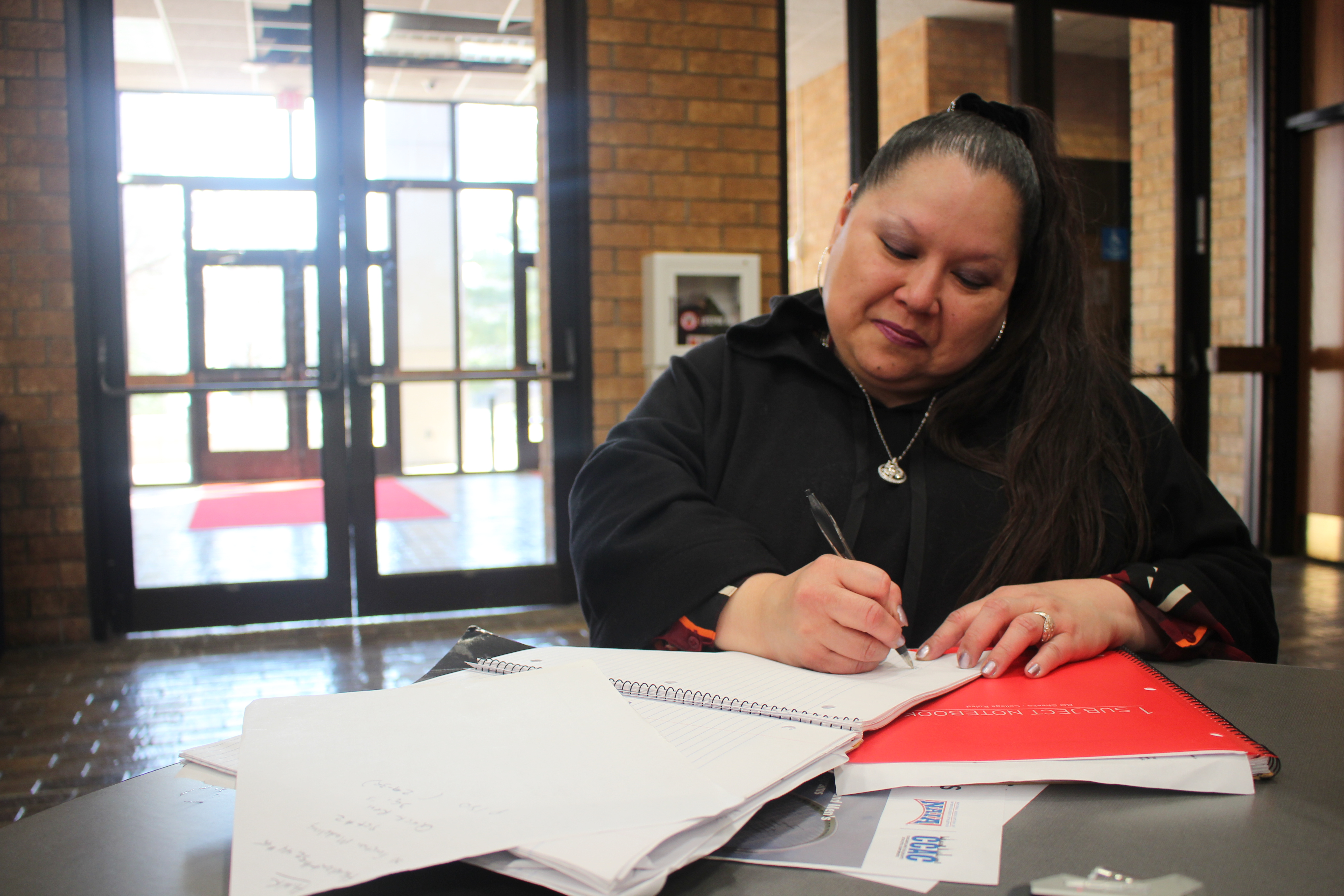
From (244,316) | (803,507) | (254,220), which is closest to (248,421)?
(244,316)

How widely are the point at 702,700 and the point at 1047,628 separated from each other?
364 millimetres

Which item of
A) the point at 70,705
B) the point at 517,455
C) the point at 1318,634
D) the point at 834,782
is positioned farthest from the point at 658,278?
the point at 834,782

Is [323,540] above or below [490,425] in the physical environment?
below

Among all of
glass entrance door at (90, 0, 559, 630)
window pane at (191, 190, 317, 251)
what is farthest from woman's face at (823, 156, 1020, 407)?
window pane at (191, 190, 317, 251)

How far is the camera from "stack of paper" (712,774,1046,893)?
1.67 ft

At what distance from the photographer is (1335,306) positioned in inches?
190

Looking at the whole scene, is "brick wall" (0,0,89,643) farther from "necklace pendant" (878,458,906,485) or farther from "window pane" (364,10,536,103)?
"necklace pendant" (878,458,906,485)

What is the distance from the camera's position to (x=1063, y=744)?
0.64m

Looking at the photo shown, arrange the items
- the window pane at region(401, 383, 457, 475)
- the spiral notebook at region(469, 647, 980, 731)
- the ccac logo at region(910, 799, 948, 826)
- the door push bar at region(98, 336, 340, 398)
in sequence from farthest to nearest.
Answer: the window pane at region(401, 383, 457, 475)
the door push bar at region(98, 336, 340, 398)
the spiral notebook at region(469, 647, 980, 731)
the ccac logo at region(910, 799, 948, 826)

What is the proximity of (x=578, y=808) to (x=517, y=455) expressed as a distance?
3763 mm

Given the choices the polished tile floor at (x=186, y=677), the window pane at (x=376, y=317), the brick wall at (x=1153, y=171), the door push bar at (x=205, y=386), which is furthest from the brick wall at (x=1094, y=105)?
the door push bar at (x=205, y=386)

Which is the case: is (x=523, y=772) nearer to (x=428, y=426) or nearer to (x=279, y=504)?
(x=428, y=426)

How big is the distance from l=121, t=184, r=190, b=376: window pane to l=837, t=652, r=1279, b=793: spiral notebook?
12.4ft

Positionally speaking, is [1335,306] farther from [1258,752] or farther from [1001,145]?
[1258,752]
